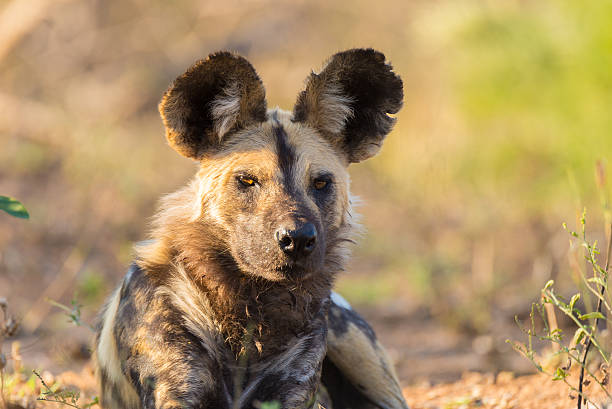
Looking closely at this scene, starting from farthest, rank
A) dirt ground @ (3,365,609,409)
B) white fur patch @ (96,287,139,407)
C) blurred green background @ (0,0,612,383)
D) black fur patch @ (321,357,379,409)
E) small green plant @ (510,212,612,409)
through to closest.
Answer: blurred green background @ (0,0,612,383), black fur patch @ (321,357,379,409), dirt ground @ (3,365,609,409), white fur patch @ (96,287,139,407), small green plant @ (510,212,612,409)

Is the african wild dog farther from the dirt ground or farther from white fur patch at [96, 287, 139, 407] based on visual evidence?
the dirt ground

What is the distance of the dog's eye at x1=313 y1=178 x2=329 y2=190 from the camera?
2.97 metres

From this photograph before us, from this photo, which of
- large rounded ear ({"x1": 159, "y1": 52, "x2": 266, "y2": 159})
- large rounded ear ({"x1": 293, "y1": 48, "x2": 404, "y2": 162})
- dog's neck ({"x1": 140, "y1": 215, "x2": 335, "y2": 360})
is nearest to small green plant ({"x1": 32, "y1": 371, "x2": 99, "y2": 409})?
dog's neck ({"x1": 140, "y1": 215, "x2": 335, "y2": 360})

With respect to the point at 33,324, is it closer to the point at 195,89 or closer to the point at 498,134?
the point at 195,89

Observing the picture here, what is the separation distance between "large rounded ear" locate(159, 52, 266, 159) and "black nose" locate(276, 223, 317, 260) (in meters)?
0.61

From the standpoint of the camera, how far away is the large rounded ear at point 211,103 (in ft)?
9.35

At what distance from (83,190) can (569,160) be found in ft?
16.9

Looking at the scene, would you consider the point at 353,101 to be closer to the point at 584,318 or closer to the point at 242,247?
the point at 242,247

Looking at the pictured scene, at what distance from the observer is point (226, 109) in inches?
117

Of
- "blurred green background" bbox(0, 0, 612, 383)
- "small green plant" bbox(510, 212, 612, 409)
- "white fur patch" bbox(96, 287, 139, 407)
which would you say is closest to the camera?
"small green plant" bbox(510, 212, 612, 409)

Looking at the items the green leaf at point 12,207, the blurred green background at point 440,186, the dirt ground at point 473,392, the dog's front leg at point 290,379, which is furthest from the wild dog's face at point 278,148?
the blurred green background at point 440,186

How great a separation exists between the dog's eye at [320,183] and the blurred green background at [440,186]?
2.32 meters

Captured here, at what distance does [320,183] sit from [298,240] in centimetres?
45

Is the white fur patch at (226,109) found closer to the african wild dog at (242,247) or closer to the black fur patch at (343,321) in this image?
the african wild dog at (242,247)
